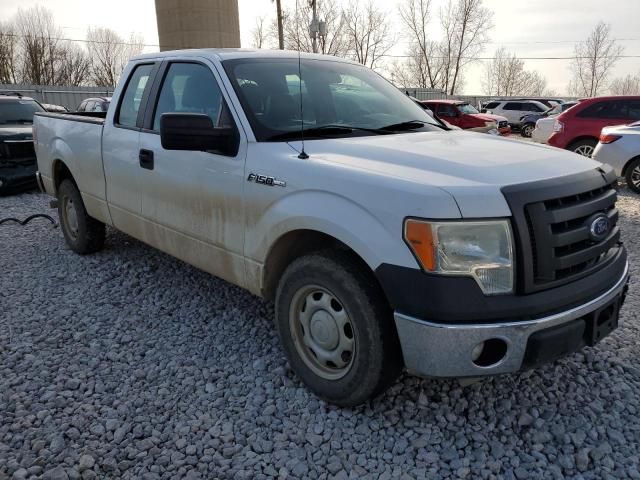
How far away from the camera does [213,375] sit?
3250mm

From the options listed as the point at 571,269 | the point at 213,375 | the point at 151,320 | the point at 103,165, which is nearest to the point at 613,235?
the point at 571,269

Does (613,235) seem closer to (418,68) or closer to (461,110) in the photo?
(461,110)

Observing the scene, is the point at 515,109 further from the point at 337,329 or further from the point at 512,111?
the point at 337,329

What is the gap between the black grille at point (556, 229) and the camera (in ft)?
7.53

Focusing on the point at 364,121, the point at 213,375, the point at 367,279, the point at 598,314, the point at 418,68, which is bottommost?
the point at 213,375

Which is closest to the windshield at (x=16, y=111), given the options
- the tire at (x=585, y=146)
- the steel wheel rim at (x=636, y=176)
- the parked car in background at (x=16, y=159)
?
the parked car in background at (x=16, y=159)

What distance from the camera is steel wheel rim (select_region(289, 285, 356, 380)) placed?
8.87 feet

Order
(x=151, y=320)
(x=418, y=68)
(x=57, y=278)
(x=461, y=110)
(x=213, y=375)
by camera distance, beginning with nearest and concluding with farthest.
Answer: (x=213, y=375)
(x=151, y=320)
(x=57, y=278)
(x=461, y=110)
(x=418, y=68)

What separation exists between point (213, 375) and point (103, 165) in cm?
232

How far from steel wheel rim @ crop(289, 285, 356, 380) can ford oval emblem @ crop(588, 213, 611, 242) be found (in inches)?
48.4

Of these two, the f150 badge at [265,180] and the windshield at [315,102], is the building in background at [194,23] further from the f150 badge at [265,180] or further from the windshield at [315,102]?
the f150 badge at [265,180]

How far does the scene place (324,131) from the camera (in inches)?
128

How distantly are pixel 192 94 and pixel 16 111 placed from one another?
842cm

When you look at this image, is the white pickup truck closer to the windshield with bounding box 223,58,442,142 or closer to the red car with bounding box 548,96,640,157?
the windshield with bounding box 223,58,442,142
